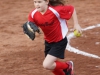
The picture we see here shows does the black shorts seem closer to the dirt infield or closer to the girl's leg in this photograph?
the girl's leg

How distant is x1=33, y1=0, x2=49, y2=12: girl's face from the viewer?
5992 millimetres

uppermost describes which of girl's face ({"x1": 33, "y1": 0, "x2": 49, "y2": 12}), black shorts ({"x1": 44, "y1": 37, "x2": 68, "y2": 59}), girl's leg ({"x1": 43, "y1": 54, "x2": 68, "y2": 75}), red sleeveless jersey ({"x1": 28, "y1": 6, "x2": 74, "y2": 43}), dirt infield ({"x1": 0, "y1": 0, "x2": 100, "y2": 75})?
girl's face ({"x1": 33, "y1": 0, "x2": 49, "y2": 12})

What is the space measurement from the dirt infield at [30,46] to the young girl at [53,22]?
93 cm

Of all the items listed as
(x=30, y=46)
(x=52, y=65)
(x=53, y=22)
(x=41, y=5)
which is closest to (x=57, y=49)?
(x=52, y=65)

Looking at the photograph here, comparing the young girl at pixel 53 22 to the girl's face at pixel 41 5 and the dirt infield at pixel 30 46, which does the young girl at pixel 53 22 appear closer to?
the girl's face at pixel 41 5

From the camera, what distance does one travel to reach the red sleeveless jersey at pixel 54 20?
6137 millimetres

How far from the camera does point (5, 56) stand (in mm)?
8109

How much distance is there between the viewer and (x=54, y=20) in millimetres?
6184

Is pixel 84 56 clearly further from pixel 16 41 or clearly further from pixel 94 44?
pixel 16 41

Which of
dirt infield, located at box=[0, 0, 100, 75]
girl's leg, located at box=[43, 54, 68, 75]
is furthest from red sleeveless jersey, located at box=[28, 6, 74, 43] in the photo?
dirt infield, located at box=[0, 0, 100, 75]

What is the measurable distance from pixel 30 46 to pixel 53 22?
2637mm

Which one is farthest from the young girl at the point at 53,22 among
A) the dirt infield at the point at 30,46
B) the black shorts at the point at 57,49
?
the dirt infield at the point at 30,46

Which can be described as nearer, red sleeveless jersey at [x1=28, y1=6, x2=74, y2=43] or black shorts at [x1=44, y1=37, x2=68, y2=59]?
red sleeveless jersey at [x1=28, y1=6, x2=74, y2=43]

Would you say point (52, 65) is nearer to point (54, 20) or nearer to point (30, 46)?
point (54, 20)
